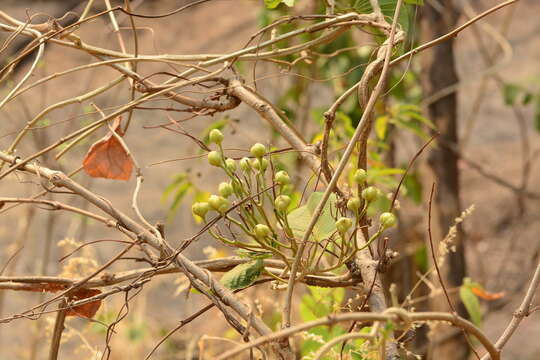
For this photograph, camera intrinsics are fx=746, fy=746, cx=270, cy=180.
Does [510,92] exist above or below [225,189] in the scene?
above

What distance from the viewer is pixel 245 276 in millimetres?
557

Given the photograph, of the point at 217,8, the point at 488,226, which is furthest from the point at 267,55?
the point at 217,8

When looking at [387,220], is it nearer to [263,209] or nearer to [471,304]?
[263,209]

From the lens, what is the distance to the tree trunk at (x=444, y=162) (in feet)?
4.65

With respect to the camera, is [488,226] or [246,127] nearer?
[488,226]

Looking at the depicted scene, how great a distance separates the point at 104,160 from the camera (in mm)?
709

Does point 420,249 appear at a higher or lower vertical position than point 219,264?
higher

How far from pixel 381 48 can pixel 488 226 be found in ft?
7.81

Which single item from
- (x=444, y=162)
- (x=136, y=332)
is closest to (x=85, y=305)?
(x=444, y=162)

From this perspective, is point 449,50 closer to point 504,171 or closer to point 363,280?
point 363,280

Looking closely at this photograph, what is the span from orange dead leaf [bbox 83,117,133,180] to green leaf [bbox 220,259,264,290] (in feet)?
0.65

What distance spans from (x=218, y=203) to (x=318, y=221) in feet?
0.33

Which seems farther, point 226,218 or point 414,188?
point 414,188

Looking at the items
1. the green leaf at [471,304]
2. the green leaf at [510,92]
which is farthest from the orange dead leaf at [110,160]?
the green leaf at [510,92]
